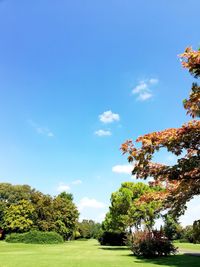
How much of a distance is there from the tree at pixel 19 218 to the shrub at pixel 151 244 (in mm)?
43497

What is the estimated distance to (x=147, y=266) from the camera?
18281mm

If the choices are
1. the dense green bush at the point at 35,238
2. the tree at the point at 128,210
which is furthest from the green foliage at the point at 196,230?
the dense green bush at the point at 35,238

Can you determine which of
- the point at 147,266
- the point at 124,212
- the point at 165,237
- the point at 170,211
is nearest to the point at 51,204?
the point at 124,212

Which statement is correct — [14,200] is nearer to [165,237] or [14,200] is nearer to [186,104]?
[165,237]

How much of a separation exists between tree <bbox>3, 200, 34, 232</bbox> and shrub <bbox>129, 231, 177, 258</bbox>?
4350 centimetres

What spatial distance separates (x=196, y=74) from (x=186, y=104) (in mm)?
979

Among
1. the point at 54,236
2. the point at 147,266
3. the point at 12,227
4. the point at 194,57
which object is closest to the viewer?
the point at 194,57

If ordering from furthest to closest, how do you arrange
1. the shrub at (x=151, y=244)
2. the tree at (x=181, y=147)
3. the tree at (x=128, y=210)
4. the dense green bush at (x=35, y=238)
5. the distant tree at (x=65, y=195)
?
the distant tree at (x=65, y=195)
the dense green bush at (x=35, y=238)
the tree at (x=128, y=210)
the shrub at (x=151, y=244)
the tree at (x=181, y=147)

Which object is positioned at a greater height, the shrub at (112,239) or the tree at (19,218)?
the tree at (19,218)

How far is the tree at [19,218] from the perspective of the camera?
218 ft

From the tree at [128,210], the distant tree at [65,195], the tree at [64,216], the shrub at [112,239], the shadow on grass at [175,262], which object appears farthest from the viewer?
the distant tree at [65,195]

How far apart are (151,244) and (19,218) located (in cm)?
4569

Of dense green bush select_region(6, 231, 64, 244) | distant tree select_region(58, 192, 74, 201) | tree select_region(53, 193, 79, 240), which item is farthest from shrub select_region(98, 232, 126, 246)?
distant tree select_region(58, 192, 74, 201)

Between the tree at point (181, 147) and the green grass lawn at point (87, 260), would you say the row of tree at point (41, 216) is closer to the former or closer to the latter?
the green grass lawn at point (87, 260)
